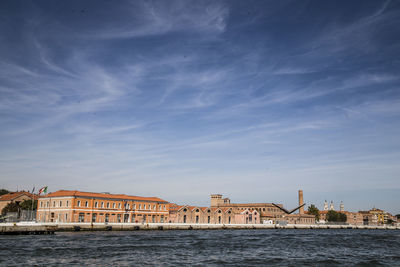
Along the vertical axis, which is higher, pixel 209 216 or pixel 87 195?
pixel 87 195

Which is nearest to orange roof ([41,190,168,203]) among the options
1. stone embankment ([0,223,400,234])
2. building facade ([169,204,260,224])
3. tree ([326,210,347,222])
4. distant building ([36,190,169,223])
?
distant building ([36,190,169,223])

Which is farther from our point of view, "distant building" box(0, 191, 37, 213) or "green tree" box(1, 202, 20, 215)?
"distant building" box(0, 191, 37, 213)

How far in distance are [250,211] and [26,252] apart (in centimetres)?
9273

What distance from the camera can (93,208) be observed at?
250 feet

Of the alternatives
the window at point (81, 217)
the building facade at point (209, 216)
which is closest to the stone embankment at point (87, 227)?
the building facade at point (209, 216)

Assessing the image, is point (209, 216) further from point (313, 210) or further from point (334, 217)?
point (334, 217)

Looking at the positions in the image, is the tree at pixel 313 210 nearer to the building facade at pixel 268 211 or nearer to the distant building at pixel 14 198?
the building facade at pixel 268 211

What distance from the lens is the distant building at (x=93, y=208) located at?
73.5 metres

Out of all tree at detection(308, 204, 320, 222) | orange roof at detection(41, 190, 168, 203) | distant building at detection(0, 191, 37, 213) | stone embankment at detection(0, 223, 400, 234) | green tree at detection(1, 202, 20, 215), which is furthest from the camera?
tree at detection(308, 204, 320, 222)

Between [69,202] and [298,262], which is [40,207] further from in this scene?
[298,262]

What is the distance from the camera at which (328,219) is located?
169250mm

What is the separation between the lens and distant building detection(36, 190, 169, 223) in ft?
241

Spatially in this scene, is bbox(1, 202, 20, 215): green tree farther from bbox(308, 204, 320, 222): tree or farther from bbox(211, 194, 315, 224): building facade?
bbox(308, 204, 320, 222): tree

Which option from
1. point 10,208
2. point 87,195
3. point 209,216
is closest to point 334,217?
point 209,216
